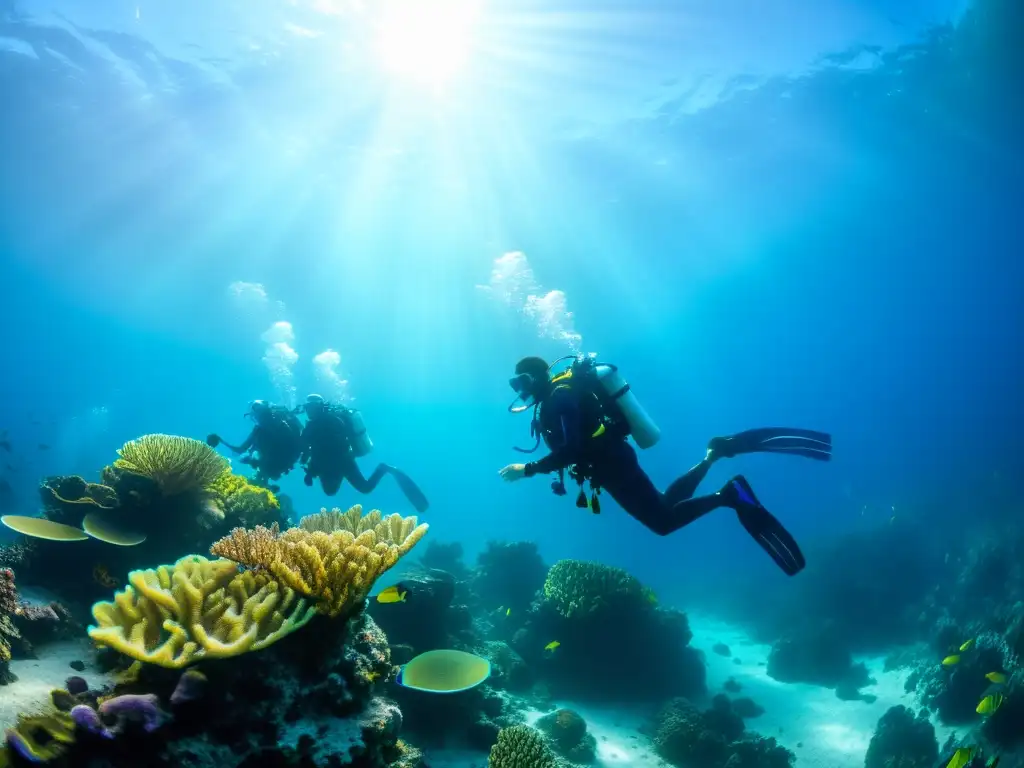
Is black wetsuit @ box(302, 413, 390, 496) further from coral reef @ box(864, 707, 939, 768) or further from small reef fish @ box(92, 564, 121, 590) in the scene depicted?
coral reef @ box(864, 707, 939, 768)

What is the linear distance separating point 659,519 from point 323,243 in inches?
1745

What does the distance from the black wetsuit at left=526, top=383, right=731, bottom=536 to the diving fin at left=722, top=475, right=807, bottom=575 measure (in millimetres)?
163

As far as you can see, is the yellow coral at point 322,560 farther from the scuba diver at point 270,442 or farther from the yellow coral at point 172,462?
the scuba diver at point 270,442

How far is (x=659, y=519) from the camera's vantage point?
268 inches

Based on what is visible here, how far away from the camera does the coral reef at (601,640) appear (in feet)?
33.6

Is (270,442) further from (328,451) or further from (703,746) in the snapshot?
(703,746)

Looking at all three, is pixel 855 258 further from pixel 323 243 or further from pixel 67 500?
pixel 67 500

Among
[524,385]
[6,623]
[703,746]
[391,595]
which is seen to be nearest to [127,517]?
[6,623]

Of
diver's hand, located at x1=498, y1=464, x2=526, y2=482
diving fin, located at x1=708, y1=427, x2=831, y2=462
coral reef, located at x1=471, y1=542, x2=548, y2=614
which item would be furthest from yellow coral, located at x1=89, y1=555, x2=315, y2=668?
coral reef, located at x1=471, y1=542, x2=548, y2=614

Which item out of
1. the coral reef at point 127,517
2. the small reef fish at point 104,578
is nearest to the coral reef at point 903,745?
the coral reef at point 127,517

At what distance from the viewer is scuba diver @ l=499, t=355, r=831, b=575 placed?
6.26 meters

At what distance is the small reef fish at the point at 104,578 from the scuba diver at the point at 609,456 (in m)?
4.49

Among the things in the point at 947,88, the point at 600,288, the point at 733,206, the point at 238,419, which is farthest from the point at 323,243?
the point at 238,419

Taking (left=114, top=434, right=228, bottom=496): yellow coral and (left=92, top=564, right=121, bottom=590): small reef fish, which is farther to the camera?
(left=114, top=434, right=228, bottom=496): yellow coral
